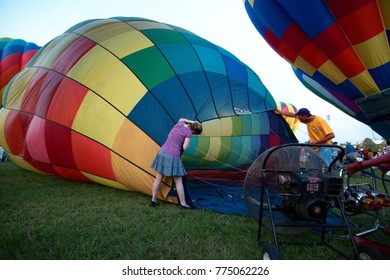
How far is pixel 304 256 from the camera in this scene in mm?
1908

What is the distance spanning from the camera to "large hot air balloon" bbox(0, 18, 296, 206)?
3.28 metres

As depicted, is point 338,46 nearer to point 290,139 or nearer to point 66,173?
point 290,139

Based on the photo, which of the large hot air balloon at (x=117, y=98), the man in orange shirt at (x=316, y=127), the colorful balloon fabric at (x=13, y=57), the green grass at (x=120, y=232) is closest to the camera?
the green grass at (x=120, y=232)

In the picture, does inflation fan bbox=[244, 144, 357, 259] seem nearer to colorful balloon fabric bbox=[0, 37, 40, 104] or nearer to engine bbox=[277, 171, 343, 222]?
engine bbox=[277, 171, 343, 222]

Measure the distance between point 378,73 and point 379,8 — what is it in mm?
715

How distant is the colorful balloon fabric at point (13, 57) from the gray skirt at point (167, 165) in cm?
881

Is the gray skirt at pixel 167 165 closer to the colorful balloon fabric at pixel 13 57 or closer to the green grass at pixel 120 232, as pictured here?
the green grass at pixel 120 232

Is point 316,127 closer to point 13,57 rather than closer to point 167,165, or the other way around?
point 167,165

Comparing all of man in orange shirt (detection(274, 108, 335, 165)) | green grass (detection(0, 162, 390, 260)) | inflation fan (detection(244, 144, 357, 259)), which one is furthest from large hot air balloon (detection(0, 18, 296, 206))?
inflation fan (detection(244, 144, 357, 259))

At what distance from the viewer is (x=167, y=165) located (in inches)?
118

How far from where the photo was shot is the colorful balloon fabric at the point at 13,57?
9.57 metres

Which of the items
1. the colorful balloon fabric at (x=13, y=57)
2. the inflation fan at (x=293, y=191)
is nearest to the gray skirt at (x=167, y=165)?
the inflation fan at (x=293, y=191)

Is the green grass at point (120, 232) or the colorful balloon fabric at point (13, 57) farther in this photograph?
the colorful balloon fabric at point (13, 57)

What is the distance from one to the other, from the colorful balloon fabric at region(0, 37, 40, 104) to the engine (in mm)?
10434
